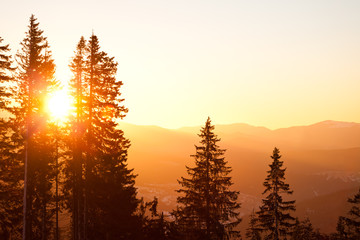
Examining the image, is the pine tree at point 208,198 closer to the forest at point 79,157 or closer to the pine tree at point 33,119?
the forest at point 79,157

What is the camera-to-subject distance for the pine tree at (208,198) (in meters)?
26.7

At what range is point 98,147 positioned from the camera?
79.6ft

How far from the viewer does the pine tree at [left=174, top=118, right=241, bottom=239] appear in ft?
87.7

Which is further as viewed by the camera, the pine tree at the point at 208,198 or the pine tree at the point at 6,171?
the pine tree at the point at 208,198

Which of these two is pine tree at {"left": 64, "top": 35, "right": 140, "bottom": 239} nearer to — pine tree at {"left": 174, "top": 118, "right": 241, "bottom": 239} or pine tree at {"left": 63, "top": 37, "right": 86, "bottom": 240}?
pine tree at {"left": 63, "top": 37, "right": 86, "bottom": 240}

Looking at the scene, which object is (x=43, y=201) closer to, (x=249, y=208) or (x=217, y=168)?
(x=217, y=168)

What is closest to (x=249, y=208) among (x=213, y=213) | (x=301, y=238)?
(x=301, y=238)

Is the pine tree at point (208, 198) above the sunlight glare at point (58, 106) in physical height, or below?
below

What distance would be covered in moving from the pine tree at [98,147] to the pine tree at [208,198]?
5.28m

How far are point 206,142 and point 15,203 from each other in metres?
14.8

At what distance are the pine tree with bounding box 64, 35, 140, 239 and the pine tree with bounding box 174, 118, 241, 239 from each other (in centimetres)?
528

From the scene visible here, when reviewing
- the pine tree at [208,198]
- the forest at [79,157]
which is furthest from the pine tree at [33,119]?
the pine tree at [208,198]

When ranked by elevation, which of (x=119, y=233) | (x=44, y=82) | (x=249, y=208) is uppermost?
(x=44, y=82)

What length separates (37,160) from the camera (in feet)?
78.5
